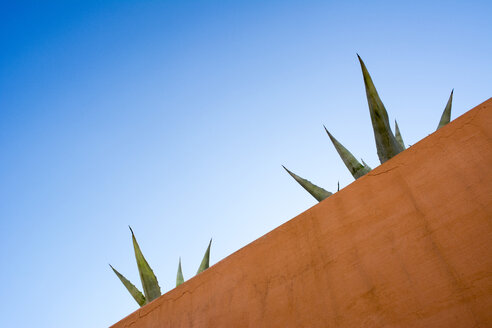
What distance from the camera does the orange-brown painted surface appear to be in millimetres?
1204

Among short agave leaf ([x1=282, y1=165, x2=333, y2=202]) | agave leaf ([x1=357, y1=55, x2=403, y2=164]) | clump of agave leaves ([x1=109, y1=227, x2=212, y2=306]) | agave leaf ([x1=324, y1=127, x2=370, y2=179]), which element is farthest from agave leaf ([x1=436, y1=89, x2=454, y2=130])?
clump of agave leaves ([x1=109, y1=227, x2=212, y2=306])

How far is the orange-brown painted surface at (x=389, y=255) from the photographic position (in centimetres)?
120

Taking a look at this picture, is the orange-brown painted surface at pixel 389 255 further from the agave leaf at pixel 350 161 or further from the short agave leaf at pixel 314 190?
the agave leaf at pixel 350 161

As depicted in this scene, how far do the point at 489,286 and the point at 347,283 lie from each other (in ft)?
1.56

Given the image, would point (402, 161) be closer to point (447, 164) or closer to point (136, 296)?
point (447, 164)

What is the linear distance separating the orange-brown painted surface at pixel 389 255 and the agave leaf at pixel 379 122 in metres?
0.70

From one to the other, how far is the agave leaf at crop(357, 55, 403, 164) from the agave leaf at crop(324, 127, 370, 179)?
42cm

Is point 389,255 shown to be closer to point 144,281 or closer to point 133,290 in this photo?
point 144,281

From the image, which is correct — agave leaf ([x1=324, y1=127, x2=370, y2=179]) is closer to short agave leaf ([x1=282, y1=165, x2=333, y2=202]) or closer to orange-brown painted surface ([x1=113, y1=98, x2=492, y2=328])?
short agave leaf ([x1=282, y1=165, x2=333, y2=202])

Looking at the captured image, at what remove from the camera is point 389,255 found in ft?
4.48

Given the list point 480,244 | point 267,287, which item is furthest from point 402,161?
point 267,287

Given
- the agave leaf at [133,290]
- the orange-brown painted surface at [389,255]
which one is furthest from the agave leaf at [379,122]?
the agave leaf at [133,290]

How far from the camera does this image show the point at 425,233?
1.33 m

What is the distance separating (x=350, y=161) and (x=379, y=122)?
1.95ft
